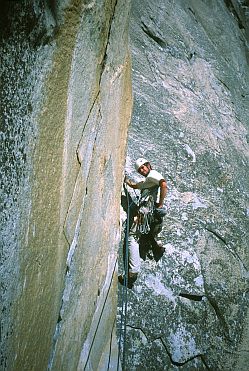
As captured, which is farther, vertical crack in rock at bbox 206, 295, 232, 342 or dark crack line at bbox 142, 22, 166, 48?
dark crack line at bbox 142, 22, 166, 48

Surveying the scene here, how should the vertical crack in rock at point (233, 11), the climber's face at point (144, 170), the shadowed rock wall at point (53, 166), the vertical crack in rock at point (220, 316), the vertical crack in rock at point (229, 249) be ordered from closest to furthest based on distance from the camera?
the shadowed rock wall at point (53, 166) < the climber's face at point (144, 170) < the vertical crack in rock at point (220, 316) < the vertical crack in rock at point (229, 249) < the vertical crack in rock at point (233, 11)

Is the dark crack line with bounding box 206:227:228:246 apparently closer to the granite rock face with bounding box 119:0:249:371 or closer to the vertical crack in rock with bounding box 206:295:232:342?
the granite rock face with bounding box 119:0:249:371

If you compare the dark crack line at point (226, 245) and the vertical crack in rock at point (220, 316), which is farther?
the dark crack line at point (226, 245)

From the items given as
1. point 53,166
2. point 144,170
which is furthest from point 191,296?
point 53,166

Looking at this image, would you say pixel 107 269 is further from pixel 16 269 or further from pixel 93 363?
pixel 16 269

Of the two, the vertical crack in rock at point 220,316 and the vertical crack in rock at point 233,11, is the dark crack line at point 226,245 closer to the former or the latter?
the vertical crack in rock at point 220,316

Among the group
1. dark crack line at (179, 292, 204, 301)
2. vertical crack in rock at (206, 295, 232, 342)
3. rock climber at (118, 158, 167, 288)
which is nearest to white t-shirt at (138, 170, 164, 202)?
rock climber at (118, 158, 167, 288)

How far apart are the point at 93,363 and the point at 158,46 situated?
5679 millimetres

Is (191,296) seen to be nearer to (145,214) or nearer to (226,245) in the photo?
(226,245)

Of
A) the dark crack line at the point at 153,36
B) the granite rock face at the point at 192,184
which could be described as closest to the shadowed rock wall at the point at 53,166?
the granite rock face at the point at 192,184

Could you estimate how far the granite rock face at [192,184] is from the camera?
19.1 feet

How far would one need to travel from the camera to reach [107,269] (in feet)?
14.1

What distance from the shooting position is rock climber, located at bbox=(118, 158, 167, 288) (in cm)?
580

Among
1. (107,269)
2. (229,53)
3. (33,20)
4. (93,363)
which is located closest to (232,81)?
(229,53)
